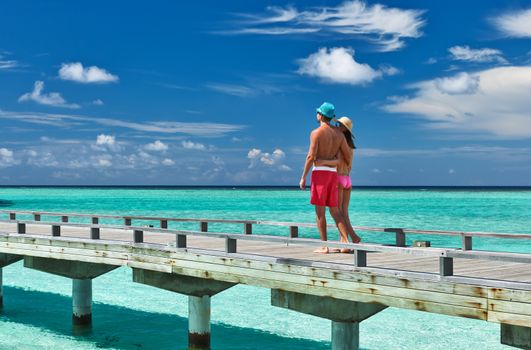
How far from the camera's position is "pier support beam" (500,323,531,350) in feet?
24.9

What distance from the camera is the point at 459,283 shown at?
26.0ft

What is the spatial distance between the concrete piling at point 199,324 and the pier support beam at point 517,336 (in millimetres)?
7238

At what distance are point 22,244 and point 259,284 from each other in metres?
7.37

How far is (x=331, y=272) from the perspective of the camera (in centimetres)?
930

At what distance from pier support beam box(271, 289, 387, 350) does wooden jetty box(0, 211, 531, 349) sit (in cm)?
2

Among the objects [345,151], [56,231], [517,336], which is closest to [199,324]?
[56,231]

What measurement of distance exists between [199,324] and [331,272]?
5.57 m

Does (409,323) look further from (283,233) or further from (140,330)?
(283,233)

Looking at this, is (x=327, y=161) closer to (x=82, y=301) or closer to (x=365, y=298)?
(x=365, y=298)

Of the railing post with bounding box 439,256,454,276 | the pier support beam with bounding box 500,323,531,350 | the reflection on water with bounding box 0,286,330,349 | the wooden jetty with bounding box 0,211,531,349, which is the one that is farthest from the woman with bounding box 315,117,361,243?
the reflection on water with bounding box 0,286,330,349

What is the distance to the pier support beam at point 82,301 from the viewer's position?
55.4 feet

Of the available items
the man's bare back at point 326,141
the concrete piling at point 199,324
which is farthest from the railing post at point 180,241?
the man's bare back at point 326,141

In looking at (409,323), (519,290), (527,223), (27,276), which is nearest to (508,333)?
(519,290)

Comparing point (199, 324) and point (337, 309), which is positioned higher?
point (337, 309)
